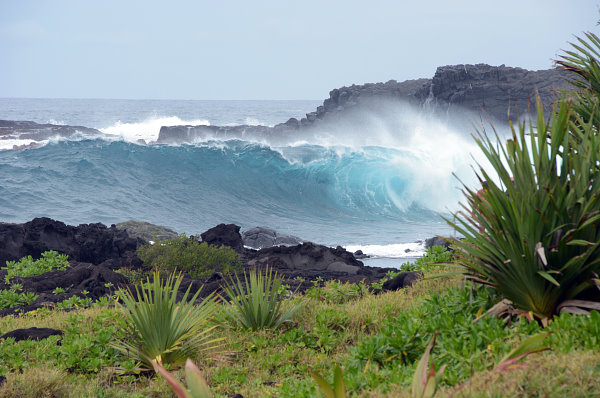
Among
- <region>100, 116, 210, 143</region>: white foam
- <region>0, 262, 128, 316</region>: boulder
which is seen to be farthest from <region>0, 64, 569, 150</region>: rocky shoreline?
<region>0, 262, 128, 316</region>: boulder

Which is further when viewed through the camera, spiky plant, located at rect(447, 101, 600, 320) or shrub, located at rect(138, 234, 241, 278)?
shrub, located at rect(138, 234, 241, 278)

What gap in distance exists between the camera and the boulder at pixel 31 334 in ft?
23.5

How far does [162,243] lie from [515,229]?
11.1m

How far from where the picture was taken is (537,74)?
47.5 meters

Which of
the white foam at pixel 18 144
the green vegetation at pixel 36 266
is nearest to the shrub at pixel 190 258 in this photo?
the green vegetation at pixel 36 266

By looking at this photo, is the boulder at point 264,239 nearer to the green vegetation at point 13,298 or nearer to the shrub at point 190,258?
the shrub at point 190,258

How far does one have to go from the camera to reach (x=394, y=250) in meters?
21.2

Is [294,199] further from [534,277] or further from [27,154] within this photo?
[534,277]

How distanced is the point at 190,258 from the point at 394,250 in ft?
34.4

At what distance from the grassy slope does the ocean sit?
15.0 meters

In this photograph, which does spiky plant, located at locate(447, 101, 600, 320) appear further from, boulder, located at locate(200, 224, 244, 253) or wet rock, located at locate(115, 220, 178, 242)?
wet rock, located at locate(115, 220, 178, 242)

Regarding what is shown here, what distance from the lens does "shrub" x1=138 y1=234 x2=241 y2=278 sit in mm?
12438

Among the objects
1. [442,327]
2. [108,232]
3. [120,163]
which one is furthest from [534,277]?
[120,163]

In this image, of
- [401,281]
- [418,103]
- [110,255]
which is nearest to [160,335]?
[401,281]
